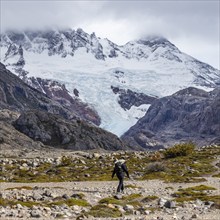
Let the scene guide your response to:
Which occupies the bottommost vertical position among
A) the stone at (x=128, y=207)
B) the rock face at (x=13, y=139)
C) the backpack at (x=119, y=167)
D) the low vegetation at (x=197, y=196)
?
the rock face at (x=13, y=139)

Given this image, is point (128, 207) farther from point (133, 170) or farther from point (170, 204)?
point (133, 170)

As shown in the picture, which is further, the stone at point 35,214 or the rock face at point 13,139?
the rock face at point 13,139

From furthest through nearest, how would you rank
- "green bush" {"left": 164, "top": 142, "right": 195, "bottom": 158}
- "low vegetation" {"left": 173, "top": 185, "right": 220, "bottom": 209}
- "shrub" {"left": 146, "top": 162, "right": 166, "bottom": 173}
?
"green bush" {"left": 164, "top": 142, "right": 195, "bottom": 158}, "shrub" {"left": 146, "top": 162, "right": 166, "bottom": 173}, "low vegetation" {"left": 173, "top": 185, "right": 220, "bottom": 209}

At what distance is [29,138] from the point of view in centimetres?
18800

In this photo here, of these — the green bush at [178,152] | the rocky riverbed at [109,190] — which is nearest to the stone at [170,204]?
the rocky riverbed at [109,190]

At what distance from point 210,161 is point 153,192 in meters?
26.9

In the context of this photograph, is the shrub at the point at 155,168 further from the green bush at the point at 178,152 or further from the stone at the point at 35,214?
the stone at the point at 35,214

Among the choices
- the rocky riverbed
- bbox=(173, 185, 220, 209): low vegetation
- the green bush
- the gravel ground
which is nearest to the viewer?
the gravel ground

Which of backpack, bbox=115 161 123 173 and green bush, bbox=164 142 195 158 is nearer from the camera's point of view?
backpack, bbox=115 161 123 173

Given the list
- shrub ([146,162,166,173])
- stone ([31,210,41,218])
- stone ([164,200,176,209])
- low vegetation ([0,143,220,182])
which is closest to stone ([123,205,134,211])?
stone ([164,200,176,209])

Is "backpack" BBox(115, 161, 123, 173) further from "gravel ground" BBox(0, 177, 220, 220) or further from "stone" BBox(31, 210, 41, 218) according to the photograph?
"stone" BBox(31, 210, 41, 218)

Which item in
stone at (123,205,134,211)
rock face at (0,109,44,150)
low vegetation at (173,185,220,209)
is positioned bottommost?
rock face at (0,109,44,150)

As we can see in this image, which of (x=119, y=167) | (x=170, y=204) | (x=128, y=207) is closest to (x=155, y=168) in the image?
(x=119, y=167)

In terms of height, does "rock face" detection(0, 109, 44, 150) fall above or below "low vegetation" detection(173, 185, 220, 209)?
below
